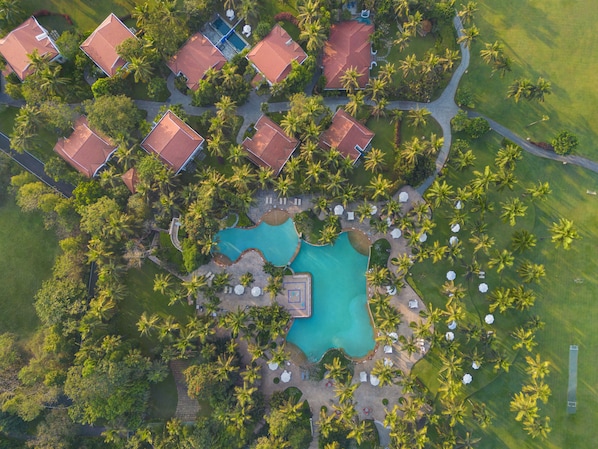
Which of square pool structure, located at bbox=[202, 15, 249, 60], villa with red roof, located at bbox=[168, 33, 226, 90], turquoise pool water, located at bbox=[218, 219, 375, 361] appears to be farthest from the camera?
square pool structure, located at bbox=[202, 15, 249, 60]

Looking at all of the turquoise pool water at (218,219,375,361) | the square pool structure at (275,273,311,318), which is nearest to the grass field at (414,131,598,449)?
the turquoise pool water at (218,219,375,361)

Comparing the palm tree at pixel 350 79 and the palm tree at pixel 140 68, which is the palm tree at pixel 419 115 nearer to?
the palm tree at pixel 350 79

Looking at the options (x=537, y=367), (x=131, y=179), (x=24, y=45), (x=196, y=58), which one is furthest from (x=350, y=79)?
(x=24, y=45)

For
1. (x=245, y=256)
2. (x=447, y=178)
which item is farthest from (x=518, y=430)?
(x=245, y=256)

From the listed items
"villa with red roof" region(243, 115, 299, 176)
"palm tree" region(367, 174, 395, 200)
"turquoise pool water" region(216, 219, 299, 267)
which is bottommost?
"turquoise pool water" region(216, 219, 299, 267)

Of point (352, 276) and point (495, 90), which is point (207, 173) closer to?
point (352, 276)

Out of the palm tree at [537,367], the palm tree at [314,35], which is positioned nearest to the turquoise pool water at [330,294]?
the palm tree at [537,367]

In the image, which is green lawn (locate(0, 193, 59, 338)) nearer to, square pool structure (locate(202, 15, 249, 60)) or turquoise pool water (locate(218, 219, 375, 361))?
turquoise pool water (locate(218, 219, 375, 361))
